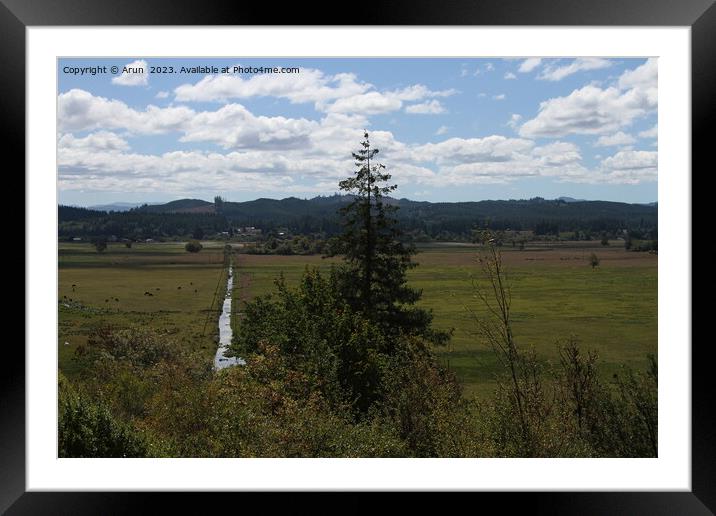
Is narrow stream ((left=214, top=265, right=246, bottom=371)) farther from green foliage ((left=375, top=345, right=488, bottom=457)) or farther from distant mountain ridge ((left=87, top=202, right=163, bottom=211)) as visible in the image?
green foliage ((left=375, top=345, right=488, bottom=457))

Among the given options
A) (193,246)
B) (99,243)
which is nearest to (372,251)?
(193,246)

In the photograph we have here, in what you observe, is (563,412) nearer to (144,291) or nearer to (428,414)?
(428,414)

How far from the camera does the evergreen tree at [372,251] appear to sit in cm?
1202

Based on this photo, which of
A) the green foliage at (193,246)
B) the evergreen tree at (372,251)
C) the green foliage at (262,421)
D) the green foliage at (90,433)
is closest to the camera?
the green foliage at (90,433)

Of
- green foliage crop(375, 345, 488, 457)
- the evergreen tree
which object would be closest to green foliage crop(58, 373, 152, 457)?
green foliage crop(375, 345, 488, 457)

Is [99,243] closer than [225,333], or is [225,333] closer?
A: [99,243]

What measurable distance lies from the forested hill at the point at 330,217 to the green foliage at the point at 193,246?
35 centimetres

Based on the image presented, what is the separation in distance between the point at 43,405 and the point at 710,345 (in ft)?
8.83

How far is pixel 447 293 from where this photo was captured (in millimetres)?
16469

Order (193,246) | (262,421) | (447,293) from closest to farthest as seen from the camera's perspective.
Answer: (262,421)
(193,246)
(447,293)

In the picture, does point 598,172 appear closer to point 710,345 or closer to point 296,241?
point 296,241
